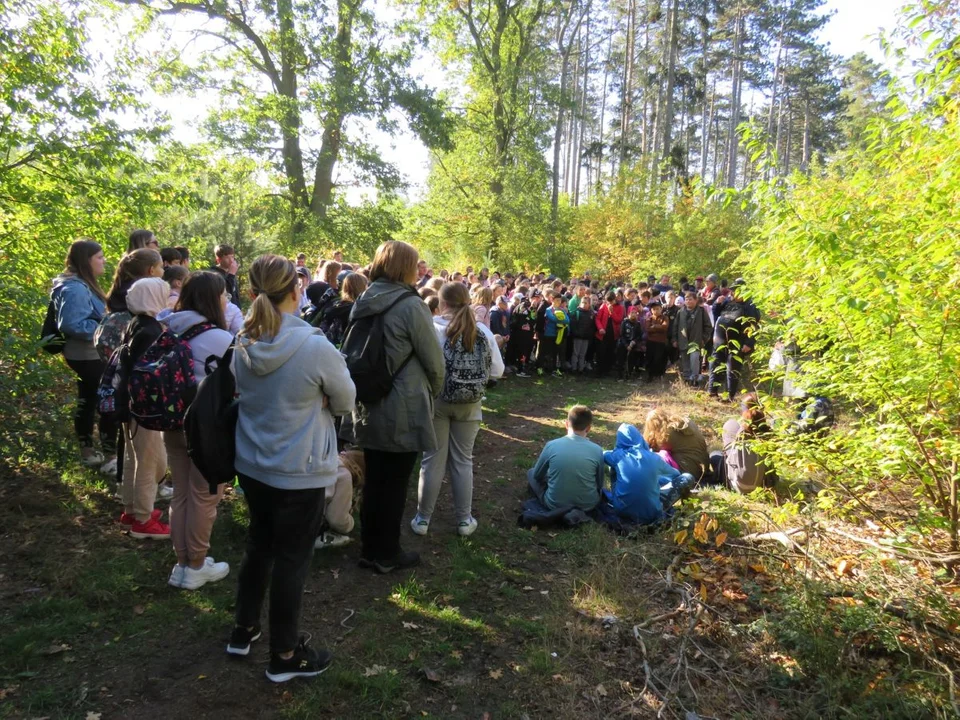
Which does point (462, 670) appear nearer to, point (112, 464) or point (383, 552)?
point (383, 552)

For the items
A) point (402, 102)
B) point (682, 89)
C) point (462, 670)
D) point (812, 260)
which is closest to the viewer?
point (462, 670)

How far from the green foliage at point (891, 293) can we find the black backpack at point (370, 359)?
249cm

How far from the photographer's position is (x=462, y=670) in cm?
330

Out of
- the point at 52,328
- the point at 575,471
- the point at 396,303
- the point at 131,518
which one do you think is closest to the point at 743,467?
the point at 575,471

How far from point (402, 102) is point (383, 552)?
15869mm

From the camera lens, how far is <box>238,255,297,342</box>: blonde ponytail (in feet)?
8.95

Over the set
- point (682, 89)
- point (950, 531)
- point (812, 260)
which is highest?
point (682, 89)

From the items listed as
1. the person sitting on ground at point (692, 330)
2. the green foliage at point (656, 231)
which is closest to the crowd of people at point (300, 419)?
the person sitting on ground at point (692, 330)

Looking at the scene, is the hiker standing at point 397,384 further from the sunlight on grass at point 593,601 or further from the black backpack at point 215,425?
the sunlight on grass at point 593,601

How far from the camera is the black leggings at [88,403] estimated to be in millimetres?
5016

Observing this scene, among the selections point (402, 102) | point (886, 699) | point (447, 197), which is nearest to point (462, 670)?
point (886, 699)

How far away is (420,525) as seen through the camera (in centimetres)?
477

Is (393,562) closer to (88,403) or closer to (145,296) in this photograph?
(145,296)

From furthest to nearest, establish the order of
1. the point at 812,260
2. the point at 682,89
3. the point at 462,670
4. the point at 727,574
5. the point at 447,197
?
the point at 682,89
the point at 447,197
the point at 727,574
the point at 812,260
the point at 462,670
